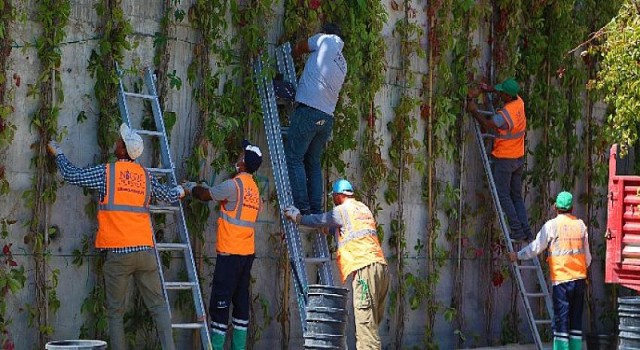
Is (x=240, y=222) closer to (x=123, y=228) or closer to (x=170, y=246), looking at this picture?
(x=170, y=246)

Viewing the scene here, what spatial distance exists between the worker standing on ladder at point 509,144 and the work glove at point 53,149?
530 cm

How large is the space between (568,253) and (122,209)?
194 inches

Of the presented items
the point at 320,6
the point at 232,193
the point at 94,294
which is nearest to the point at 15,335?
the point at 94,294

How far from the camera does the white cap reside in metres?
9.34

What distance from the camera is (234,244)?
9984mm

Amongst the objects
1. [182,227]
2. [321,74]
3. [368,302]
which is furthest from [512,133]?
[182,227]

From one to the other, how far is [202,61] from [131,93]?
38.4 inches

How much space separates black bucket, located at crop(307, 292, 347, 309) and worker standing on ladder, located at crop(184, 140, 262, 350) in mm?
1689

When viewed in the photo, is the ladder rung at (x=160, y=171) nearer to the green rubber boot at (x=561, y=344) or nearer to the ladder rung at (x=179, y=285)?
the ladder rung at (x=179, y=285)

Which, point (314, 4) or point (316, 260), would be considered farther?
point (314, 4)

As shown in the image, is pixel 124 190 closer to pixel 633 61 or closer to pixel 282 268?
pixel 282 268

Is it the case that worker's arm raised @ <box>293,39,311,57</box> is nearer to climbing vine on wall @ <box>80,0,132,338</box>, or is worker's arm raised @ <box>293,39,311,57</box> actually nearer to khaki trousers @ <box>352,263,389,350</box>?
climbing vine on wall @ <box>80,0,132,338</box>

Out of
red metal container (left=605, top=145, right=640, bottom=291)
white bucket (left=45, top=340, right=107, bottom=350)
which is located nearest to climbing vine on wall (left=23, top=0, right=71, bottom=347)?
white bucket (left=45, top=340, right=107, bottom=350)

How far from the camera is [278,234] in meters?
11.1
